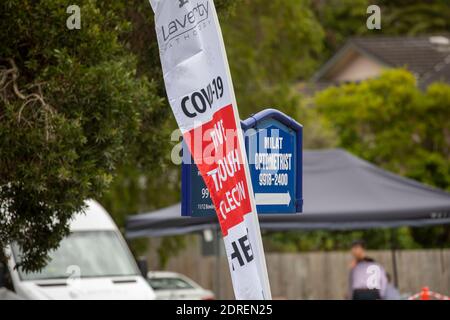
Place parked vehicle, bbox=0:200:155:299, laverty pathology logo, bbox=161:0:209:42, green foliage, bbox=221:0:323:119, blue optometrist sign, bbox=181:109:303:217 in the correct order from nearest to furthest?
1. laverty pathology logo, bbox=161:0:209:42
2. blue optometrist sign, bbox=181:109:303:217
3. parked vehicle, bbox=0:200:155:299
4. green foliage, bbox=221:0:323:119

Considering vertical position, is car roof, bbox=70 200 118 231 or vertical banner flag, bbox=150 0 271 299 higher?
vertical banner flag, bbox=150 0 271 299

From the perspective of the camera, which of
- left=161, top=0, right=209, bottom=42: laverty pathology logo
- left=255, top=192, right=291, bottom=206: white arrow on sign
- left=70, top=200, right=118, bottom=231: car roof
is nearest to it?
left=161, top=0, right=209, bottom=42: laverty pathology logo

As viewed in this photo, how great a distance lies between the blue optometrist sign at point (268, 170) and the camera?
7457 millimetres

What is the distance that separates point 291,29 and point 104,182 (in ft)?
48.7

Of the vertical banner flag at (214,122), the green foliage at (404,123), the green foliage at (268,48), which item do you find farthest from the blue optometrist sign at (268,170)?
the green foliage at (404,123)

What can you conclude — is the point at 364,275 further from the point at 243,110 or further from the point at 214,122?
the point at 243,110

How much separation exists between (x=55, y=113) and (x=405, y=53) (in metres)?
34.4

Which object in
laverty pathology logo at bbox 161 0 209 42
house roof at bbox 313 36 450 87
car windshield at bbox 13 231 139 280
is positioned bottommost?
car windshield at bbox 13 231 139 280

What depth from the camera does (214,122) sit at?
21.7ft

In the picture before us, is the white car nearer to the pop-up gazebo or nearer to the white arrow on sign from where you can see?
the pop-up gazebo

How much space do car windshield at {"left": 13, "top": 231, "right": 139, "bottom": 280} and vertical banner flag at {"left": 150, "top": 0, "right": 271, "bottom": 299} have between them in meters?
7.09

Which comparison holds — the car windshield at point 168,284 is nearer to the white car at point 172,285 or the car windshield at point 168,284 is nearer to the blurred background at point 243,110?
the white car at point 172,285

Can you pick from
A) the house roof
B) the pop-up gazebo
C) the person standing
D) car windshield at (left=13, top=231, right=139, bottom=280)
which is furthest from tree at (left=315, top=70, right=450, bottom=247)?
car windshield at (left=13, top=231, right=139, bottom=280)

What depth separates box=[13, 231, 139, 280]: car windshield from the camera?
13.5 metres
